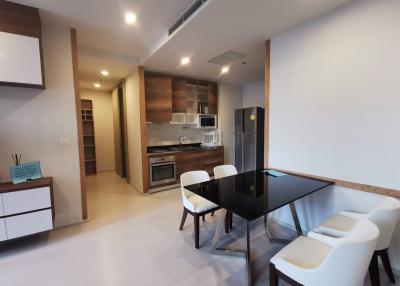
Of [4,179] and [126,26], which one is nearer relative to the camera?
[4,179]

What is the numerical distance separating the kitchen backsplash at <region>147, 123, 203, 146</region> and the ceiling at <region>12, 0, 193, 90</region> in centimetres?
158

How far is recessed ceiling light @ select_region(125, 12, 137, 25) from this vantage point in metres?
2.32

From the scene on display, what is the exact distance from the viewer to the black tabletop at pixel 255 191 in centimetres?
157

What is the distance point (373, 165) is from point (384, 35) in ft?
3.98

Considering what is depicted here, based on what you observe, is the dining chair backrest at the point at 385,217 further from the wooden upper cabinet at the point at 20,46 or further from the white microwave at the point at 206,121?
the white microwave at the point at 206,121

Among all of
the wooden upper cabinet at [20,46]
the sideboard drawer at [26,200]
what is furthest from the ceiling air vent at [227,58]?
the sideboard drawer at [26,200]

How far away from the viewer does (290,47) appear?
2.48 meters

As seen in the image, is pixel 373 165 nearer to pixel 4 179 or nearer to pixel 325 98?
pixel 325 98

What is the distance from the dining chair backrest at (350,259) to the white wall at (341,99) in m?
1.13

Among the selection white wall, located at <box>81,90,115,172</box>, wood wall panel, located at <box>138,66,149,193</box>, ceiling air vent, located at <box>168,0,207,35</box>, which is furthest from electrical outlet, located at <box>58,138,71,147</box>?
white wall, located at <box>81,90,115,172</box>

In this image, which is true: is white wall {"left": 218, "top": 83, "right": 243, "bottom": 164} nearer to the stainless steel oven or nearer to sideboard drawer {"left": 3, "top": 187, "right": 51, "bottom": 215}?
the stainless steel oven

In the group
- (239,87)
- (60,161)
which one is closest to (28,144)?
(60,161)

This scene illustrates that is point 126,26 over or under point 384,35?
over

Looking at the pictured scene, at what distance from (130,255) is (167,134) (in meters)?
3.24
